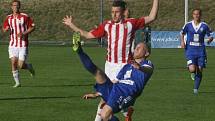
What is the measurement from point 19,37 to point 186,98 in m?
5.37

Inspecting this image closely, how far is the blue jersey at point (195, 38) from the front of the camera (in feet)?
58.5

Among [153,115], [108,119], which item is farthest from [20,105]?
[108,119]

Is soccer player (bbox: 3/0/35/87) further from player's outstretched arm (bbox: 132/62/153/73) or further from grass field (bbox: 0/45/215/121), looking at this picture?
player's outstretched arm (bbox: 132/62/153/73)

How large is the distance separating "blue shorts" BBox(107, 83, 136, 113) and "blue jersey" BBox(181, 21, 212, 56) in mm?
8408

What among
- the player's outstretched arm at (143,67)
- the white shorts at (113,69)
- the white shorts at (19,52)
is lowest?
the white shorts at (19,52)

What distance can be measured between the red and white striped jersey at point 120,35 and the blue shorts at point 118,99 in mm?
1729

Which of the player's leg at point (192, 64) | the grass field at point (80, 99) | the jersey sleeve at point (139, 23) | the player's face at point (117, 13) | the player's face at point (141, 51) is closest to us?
the player's face at point (141, 51)

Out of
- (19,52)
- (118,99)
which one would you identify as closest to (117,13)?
(118,99)

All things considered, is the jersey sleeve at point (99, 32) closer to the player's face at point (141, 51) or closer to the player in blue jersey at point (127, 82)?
the player in blue jersey at point (127, 82)

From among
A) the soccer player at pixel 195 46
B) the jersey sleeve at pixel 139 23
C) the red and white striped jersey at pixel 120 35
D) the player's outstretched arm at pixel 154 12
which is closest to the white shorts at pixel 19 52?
the soccer player at pixel 195 46

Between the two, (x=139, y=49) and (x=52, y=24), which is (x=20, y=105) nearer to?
(x=139, y=49)

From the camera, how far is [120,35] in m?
11.3

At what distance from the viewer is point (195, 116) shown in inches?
522

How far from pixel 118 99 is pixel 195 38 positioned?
876cm
